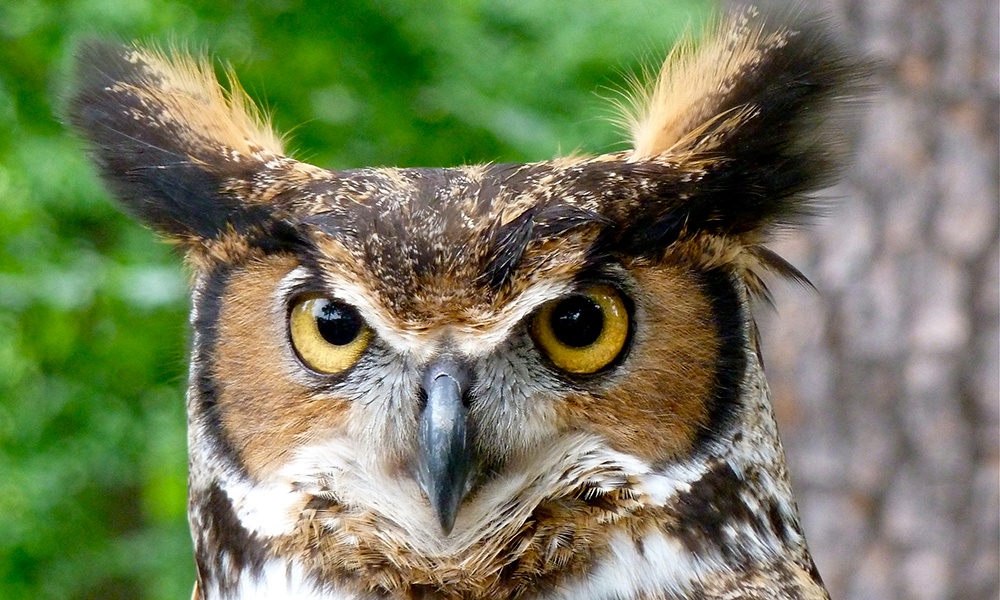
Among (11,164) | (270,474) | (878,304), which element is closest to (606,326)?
(270,474)

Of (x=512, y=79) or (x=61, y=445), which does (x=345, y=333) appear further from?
(x=61, y=445)

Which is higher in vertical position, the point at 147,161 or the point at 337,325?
the point at 147,161

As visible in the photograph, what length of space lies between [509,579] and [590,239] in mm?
517

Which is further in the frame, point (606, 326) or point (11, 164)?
point (11, 164)

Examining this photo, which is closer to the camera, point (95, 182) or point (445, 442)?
point (445, 442)

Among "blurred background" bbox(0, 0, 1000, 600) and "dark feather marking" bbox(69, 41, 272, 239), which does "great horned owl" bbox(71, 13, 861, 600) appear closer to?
"dark feather marking" bbox(69, 41, 272, 239)

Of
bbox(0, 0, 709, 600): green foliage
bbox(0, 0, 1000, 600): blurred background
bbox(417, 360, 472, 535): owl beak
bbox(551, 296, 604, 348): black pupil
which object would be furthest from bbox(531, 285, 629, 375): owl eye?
bbox(0, 0, 1000, 600): blurred background

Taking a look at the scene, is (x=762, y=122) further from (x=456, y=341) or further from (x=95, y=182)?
(x=95, y=182)

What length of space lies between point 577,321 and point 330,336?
35 centimetres

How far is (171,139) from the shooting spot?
6.05 feet

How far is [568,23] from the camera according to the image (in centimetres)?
347

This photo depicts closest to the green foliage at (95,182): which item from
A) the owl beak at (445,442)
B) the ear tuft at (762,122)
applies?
the ear tuft at (762,122)

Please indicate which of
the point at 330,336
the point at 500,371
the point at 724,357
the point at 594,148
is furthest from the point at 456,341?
the point at 594,148

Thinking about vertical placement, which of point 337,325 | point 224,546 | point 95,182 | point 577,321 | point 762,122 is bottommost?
point 224,546
